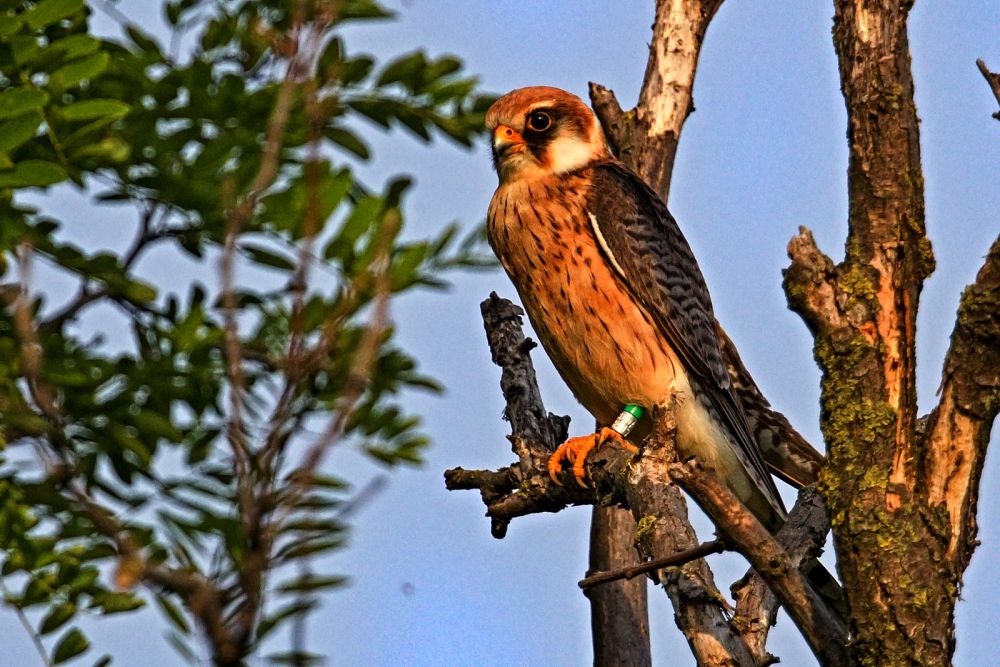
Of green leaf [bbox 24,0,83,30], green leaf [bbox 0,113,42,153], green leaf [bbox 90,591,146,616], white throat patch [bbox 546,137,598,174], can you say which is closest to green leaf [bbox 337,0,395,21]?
green leaf [bbox 24,0,83,30]

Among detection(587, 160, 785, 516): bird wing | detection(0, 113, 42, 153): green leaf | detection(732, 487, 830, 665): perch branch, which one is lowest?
detection(732, 487, 830, 665): perch branch

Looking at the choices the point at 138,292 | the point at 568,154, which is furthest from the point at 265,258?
the point at 568,154

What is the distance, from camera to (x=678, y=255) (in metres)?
4.67

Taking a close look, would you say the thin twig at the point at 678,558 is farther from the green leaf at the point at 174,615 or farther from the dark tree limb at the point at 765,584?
the green leaf at the point at 174,615

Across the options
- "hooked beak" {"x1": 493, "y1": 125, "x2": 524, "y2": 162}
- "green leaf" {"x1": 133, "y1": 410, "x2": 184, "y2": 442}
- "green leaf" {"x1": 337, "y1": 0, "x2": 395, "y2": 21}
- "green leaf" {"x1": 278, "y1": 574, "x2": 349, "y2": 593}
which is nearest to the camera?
"green leaf" {"x1": 278, "y1": 574, "x2": 349, "y2": 593}

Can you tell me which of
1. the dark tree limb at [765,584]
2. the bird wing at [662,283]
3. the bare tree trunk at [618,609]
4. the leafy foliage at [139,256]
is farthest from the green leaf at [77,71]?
the bare tree trunk at [618,609]

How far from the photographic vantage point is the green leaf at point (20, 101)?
259 centimetres

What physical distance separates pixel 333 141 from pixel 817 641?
1752 millimetres

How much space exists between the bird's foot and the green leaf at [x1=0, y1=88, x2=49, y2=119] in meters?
1.61

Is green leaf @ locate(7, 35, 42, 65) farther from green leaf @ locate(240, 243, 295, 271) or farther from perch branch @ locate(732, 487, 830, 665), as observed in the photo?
perch branch @ locate(732, 487, 830, 665)

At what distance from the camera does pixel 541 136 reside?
4578mm

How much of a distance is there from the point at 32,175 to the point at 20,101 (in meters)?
0.15

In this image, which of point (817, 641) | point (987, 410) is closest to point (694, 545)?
point (817, 641)

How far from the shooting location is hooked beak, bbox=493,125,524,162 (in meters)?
4.39
